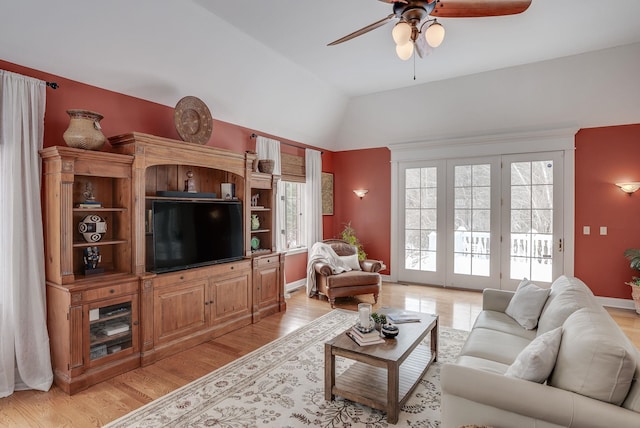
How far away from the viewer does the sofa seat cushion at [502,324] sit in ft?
9.66

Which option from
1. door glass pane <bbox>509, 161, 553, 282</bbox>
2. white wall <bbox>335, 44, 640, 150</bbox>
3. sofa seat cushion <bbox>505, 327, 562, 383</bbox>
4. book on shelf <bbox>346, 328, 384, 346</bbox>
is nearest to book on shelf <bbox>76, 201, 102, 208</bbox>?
book on shelf <bbox>346, 328, 384, 346</bbox>

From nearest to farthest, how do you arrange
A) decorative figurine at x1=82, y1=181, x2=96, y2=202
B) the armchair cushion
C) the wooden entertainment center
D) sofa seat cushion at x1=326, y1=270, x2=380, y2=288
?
the wooden entertainment center, decorative figurine at x1=82, y1=181, x2=96, y2=202, sofa seat cushion at x1=326, y1=270, x2=380, y2=288, the armchair cushion

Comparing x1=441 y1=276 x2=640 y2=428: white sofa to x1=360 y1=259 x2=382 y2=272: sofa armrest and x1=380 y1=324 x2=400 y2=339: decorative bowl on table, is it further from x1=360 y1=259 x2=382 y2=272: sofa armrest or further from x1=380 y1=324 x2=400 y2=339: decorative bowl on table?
x1=360 y1=259 x2=382 y2=272: sofa armrest

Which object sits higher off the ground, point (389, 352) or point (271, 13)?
point (271, 13)

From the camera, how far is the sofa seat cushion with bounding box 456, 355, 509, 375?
7.33 ft

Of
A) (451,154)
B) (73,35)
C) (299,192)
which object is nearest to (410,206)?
(451,154)

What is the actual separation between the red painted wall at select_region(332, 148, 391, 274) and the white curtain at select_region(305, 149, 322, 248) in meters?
0.76

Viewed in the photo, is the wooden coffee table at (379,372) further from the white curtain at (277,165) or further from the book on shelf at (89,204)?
the white curtain at (277,165)

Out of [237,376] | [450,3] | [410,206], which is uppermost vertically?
[450,3]

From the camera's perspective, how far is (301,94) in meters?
5.48

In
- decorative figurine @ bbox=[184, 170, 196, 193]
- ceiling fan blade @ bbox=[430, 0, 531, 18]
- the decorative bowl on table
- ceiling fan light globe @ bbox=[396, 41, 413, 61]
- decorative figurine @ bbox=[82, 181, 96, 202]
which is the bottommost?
the decorative bowl on table

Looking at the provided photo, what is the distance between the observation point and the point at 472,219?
6.17 meters

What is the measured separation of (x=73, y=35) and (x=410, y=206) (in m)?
5.58

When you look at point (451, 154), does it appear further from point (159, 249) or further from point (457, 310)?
point (159, 249)
